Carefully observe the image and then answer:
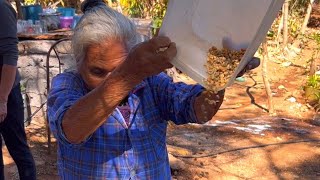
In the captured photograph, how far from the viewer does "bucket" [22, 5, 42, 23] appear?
210 inches

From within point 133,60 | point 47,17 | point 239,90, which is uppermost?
point 133,60

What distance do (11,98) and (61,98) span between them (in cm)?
158

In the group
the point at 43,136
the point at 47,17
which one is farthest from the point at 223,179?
the point at 47,17

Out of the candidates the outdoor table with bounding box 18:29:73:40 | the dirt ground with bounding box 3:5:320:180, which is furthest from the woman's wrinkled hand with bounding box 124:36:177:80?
the outdoor table with bounding box 18:29:73:40

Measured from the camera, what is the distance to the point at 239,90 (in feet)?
25.6

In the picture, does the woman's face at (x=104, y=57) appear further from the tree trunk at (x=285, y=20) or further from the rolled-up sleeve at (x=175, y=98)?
the tree trunk at (x=285, y=20)

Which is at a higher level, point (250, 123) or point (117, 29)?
point (117, 29)

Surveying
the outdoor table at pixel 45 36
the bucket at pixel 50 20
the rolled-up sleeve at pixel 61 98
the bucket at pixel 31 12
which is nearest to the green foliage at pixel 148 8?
the bucket at pixel 31 12

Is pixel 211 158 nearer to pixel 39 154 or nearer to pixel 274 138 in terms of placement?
pixel 274 138

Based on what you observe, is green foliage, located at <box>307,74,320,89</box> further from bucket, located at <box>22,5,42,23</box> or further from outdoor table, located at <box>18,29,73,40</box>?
bucket, located at <box>22,5,42,23</box>

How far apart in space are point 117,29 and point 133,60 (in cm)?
28

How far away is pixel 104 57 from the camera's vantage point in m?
1.30

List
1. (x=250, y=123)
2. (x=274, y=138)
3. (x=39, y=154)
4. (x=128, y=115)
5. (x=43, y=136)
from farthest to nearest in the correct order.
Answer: (x=250, y=123), (x=274, y=138), (x=43, y=136), (x=39, y=154), (x=128, y=115)

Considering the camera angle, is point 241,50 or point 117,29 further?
point 117,29
